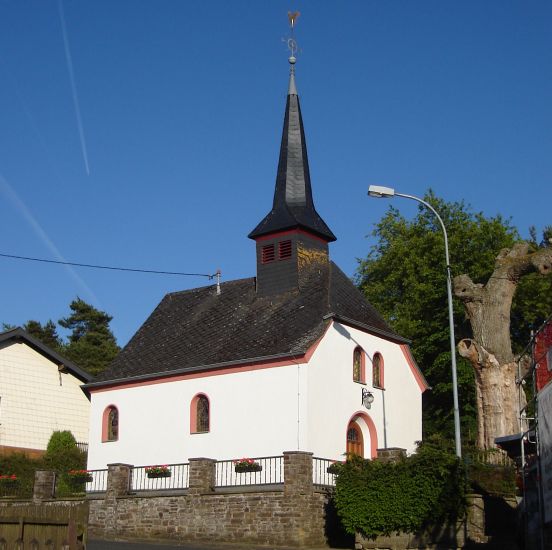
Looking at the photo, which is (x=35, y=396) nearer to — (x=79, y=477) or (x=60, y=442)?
(x=60, y=442)

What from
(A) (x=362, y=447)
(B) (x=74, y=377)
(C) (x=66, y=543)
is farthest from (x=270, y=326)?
→ (C) (x=66, y=543)

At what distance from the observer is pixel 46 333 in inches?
2746

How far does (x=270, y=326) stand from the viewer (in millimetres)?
29484

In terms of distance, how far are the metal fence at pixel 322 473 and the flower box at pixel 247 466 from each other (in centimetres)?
175

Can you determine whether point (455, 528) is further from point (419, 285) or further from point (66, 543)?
point (419, 285)

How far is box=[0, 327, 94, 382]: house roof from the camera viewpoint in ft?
119

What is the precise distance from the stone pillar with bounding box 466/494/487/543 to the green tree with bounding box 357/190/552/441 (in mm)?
13400

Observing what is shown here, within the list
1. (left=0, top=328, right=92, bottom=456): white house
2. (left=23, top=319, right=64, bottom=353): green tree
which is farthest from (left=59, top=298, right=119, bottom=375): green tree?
(left=0, top=328, right=92, bottom=456): white house

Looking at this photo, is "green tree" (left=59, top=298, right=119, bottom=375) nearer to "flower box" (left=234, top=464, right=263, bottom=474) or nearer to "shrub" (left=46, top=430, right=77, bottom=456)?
"shrub" (left=46, top=430, right=77, bottom=456)

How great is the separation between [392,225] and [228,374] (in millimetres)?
22649

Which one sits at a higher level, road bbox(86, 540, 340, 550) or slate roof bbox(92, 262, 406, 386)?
slate roof bbox(92, 262, 406, 386)

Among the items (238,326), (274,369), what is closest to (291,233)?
(238,326)

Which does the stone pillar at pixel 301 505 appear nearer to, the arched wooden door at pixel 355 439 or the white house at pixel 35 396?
the arched wooden door at pixel 355 439

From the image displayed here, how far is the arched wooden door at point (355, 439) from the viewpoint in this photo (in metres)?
28.8
